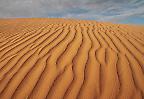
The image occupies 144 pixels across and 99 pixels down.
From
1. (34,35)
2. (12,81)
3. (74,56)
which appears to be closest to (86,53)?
(74,56)

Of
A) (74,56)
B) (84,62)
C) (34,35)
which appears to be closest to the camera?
(84,62)

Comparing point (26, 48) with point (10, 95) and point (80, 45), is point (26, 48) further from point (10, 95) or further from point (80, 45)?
point (10, 95)

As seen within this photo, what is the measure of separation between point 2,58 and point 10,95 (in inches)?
53.4

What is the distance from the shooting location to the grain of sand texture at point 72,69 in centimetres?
284

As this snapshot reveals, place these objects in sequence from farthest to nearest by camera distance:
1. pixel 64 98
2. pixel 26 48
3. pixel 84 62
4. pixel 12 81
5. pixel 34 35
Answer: pixel 34 35
pixel 26 48
pixel 84 62
pixel 12 81
pixel 64 98

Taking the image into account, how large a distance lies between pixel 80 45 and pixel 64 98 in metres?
2.00

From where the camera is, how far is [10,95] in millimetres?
2852

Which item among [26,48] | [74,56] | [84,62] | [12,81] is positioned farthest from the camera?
[26,48]

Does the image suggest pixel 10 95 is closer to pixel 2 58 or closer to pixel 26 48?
pixel 2 58

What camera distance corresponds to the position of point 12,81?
3.17 meters

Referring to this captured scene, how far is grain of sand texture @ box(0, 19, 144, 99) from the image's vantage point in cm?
284

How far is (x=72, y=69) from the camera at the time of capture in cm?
342

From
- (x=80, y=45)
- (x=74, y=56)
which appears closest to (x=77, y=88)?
(x=74, y=56)

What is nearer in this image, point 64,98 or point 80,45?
point 64,98
